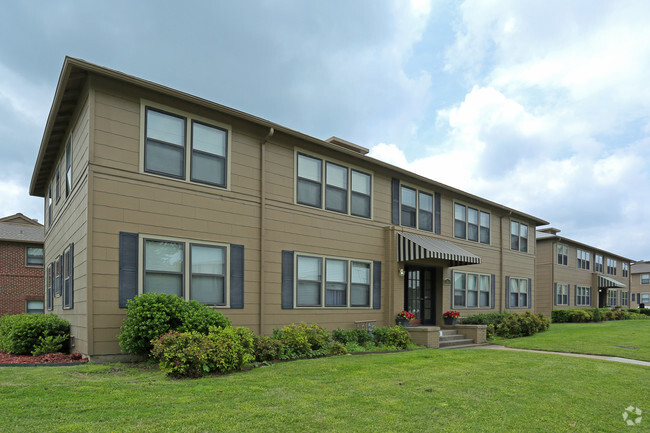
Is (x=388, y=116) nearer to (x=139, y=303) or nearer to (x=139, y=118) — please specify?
(x=139, y=118)

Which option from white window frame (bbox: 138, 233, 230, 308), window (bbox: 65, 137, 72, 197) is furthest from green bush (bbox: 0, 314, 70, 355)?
window (bbox: 65, 137, 72, 197)

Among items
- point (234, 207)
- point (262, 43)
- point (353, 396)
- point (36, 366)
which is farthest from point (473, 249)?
point (262, 43)

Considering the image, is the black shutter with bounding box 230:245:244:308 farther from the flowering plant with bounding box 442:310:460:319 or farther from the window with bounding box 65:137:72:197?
the flowering plant with bounding box 442:310:460:319

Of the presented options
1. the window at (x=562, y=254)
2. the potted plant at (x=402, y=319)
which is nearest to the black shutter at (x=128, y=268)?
the potted plant at (x=402, y=319)

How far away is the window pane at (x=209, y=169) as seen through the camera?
10195mm

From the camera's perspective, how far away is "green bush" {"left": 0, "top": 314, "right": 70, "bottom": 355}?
9.89m

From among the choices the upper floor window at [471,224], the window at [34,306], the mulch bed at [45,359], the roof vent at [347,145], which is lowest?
the window at [34,306]

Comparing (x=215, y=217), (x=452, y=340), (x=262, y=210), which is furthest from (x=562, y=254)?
(x=215, y=217)

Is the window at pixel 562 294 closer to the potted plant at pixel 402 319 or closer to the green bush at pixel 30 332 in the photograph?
the potted plant at pixel 402 319

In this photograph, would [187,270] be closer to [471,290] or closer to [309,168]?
[309,168]

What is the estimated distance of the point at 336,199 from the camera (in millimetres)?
13117

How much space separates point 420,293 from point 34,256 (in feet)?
62.2

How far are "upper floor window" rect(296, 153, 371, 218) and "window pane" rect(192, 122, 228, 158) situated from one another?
2.34 meters

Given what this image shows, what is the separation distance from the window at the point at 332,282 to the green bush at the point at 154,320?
11.7ft
